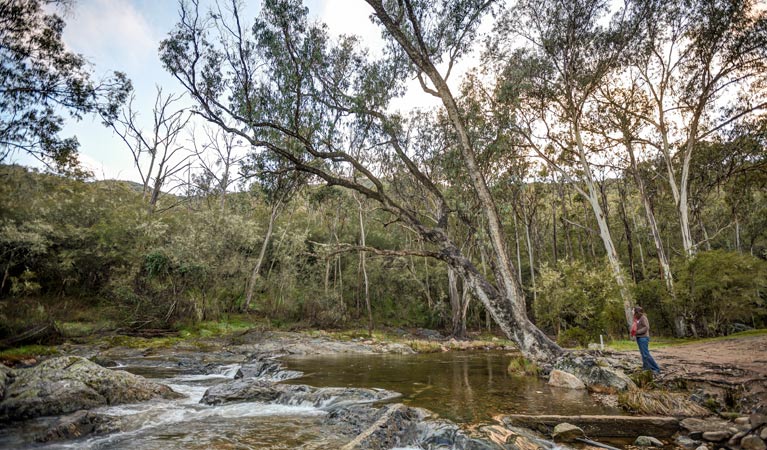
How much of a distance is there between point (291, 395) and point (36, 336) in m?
14.1

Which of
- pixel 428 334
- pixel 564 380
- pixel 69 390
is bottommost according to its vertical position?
pixel 428 334

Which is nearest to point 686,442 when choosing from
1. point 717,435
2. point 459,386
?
point 717,435

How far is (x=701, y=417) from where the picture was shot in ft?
20.0

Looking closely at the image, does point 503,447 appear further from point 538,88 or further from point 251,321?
point 251,321

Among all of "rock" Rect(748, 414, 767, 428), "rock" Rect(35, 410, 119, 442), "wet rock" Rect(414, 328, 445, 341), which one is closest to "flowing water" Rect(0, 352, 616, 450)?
"rock" Rect(35, 410, 119, 442)

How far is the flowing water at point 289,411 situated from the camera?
5.56 m

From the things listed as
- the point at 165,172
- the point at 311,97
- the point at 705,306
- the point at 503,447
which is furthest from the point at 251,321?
the point at 705,306

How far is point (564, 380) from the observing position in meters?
9.44

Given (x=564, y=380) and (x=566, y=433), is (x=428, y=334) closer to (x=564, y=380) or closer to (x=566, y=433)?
(x=564, y=380)

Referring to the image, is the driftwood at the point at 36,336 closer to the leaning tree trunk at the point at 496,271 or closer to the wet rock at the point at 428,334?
the leaning tree trunk at the point at 496,271

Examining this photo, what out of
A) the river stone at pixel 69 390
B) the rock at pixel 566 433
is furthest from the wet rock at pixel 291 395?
the rock at pixel 566 433

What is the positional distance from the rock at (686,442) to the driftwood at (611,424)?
0.76 ft

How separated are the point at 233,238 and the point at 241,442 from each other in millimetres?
22754

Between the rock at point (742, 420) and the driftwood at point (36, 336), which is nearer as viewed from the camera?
the rock at point (742, 420)
